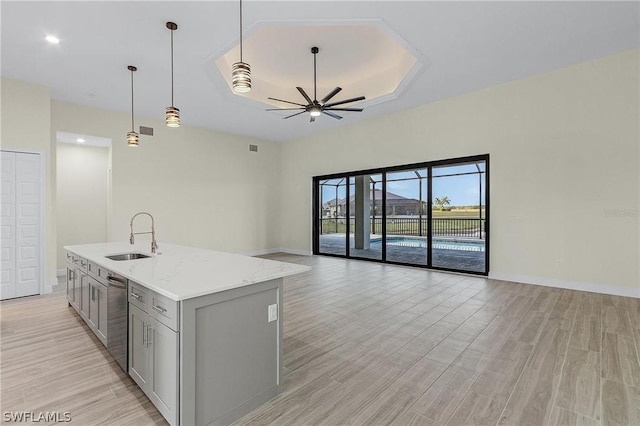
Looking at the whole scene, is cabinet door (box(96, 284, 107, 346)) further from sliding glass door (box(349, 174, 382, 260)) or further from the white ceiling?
sliding glass door (box(349, 174, 382, 260))

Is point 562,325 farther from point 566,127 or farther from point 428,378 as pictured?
point 566,127

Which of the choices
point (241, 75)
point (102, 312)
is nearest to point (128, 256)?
point (102, 312)

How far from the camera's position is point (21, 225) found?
15.7 ft

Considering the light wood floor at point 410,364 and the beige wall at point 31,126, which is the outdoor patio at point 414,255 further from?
the beige wall at point 31,126

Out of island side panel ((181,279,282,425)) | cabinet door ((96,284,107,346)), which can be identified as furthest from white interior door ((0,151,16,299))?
island side panel ((181,279,282,425))

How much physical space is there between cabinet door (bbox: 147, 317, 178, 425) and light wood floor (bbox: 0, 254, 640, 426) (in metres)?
0.16

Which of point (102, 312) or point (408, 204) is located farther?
point (408, 204)

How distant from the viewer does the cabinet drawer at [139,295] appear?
79.0 inches

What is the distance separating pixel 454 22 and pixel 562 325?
11.7 feet

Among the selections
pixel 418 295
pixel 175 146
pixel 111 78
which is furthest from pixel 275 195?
pixel 418 295

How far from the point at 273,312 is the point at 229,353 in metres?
0.37

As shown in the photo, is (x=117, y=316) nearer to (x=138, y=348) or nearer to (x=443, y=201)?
(x=138, y=348)

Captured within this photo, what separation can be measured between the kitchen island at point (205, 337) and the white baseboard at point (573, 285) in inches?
184

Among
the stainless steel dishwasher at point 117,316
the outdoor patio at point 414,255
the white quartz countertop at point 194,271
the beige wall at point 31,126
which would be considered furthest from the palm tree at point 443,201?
the beige wall at point 31,126
